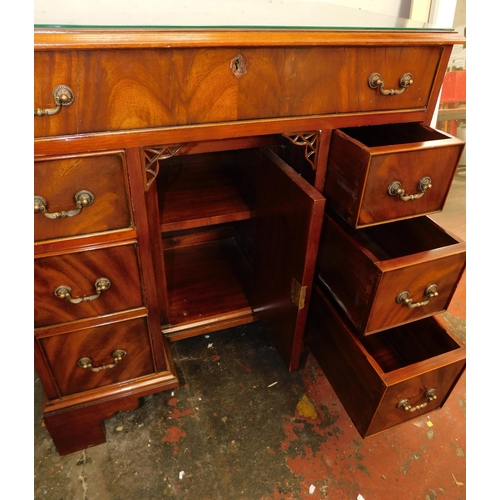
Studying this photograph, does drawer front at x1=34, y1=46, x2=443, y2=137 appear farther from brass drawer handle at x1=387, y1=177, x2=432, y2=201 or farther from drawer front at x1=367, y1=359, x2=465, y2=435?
drawer front at x1=367, y1=359, x2=465, y2=435

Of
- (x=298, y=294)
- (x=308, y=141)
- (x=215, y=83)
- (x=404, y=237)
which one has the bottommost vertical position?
(x=298, y=294)

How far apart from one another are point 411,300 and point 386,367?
0.30 metres

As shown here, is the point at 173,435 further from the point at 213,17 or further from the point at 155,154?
the point at 213,17

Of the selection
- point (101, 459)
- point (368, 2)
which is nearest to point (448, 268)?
point (101, 459)

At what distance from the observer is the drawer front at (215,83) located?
0.63 meters

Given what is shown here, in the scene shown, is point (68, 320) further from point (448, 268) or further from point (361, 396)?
point (448, 268)

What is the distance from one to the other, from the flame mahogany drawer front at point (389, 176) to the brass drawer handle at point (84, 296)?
53 cm

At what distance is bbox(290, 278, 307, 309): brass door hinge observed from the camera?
904 mm

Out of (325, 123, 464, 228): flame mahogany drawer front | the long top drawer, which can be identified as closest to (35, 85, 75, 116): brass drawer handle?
the long top drawer

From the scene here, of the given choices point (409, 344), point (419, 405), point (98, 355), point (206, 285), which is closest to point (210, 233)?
Result: point (206, 285)

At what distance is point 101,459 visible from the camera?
998mm

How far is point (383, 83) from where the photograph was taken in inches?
32.5

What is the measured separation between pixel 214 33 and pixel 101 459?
3.31ft

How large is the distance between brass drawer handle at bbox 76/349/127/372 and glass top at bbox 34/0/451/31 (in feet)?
2.19
